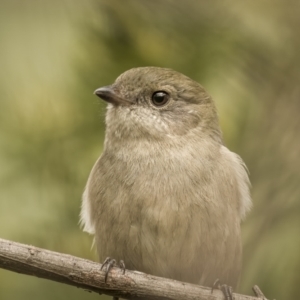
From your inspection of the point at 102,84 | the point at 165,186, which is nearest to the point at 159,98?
the point at 102,84

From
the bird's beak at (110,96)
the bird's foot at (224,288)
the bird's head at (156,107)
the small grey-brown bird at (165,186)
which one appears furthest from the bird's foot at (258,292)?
the bird's beak at (110,96)

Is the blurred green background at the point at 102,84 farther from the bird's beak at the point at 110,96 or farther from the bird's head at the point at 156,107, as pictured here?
the bird's head at the point at 156,107

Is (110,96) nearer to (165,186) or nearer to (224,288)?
(165,186)

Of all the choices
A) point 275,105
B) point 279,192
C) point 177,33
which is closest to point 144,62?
point 177,33

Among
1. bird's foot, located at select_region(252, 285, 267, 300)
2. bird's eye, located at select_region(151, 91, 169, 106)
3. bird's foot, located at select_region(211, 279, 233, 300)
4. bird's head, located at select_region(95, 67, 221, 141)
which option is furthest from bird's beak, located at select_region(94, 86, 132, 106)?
bird's foot, located at select_region(252, 285, 267, 300)

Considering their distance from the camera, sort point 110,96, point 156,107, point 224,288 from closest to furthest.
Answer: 1. point 224,288
2. point 110,96
3. point 156,107

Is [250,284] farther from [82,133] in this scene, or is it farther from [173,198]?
[82,133]
